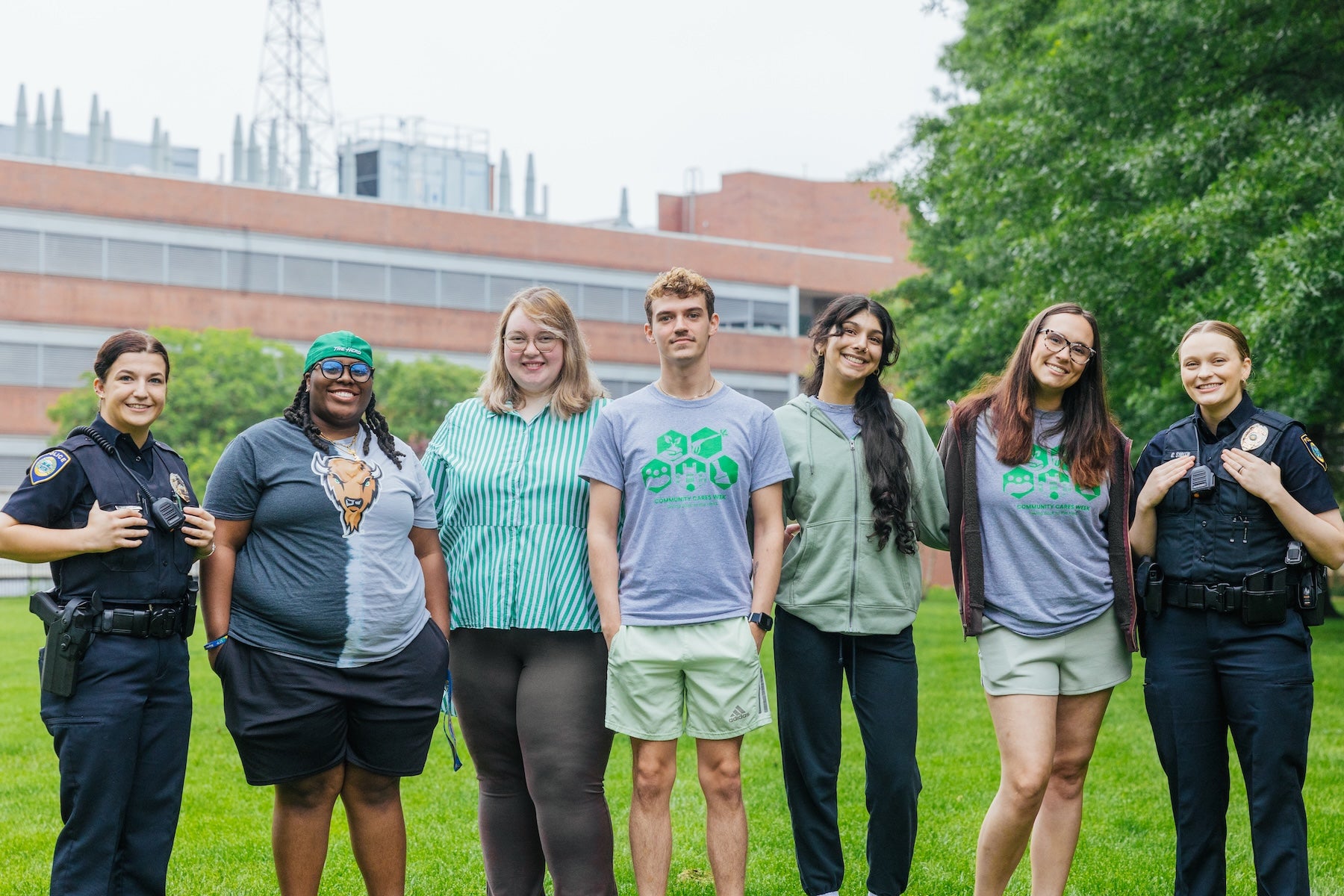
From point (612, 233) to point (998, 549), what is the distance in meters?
55.3

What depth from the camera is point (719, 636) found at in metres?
4.55

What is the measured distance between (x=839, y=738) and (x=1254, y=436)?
1.87 metres

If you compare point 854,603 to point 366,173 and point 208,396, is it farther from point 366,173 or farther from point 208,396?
point 366,173

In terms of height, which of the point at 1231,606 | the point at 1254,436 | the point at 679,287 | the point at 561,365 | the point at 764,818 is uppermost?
the point at 679,287

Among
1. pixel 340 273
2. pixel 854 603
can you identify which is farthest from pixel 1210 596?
pixel 340 273

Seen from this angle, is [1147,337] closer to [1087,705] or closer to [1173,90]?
[1173,90]

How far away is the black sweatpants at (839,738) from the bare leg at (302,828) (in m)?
1.67

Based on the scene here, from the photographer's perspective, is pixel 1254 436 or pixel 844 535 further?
pixel 844 535

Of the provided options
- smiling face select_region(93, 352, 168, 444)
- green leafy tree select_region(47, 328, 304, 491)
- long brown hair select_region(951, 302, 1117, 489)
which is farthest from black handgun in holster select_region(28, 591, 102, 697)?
green leafy tree select_region(47, 328, 304, 491)

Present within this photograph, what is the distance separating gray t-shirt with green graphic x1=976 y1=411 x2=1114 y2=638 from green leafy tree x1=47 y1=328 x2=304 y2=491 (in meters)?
33.9

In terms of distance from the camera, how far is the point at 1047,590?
4828mm

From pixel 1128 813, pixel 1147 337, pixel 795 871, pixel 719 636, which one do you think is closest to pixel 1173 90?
pixel 1147 337

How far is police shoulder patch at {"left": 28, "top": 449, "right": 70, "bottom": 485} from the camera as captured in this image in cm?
440

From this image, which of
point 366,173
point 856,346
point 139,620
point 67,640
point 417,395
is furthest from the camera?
point 366,173
